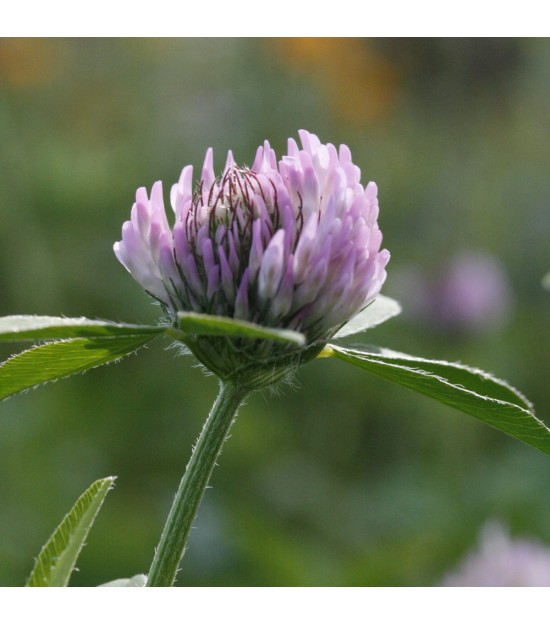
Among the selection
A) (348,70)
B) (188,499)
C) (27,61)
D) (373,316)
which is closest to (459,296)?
(348,70)

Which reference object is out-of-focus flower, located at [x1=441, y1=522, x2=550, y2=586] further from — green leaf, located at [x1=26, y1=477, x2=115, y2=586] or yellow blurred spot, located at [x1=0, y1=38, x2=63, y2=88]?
yellow blurred spot, located at [x1=0, y1=38, x2=63, y2=88]

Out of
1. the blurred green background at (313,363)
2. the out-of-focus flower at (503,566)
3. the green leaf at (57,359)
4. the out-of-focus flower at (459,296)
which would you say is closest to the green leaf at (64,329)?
the green leaf at (57,359)

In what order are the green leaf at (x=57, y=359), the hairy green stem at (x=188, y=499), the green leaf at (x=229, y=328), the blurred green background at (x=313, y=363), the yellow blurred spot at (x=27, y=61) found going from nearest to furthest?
the green leaf at (x=229, y=328)
the hairy green stem at (x=188, y=499)
the green leaf at (x=57, y=359)
the blurred green background at (x=313, y=363)
the yellow blurred spot at (x=27, y=61)

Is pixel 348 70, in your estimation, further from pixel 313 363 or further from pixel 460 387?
pixel 460 387

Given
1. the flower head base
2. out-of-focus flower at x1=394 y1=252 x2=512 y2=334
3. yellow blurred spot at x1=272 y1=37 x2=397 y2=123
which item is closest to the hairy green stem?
the flower head base

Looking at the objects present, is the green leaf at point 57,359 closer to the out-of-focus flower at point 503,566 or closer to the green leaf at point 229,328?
the green leaf at point 229,328

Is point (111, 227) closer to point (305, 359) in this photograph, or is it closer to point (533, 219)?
point (533, 219)

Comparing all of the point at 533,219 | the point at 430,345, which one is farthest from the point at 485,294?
the point at 533,219
